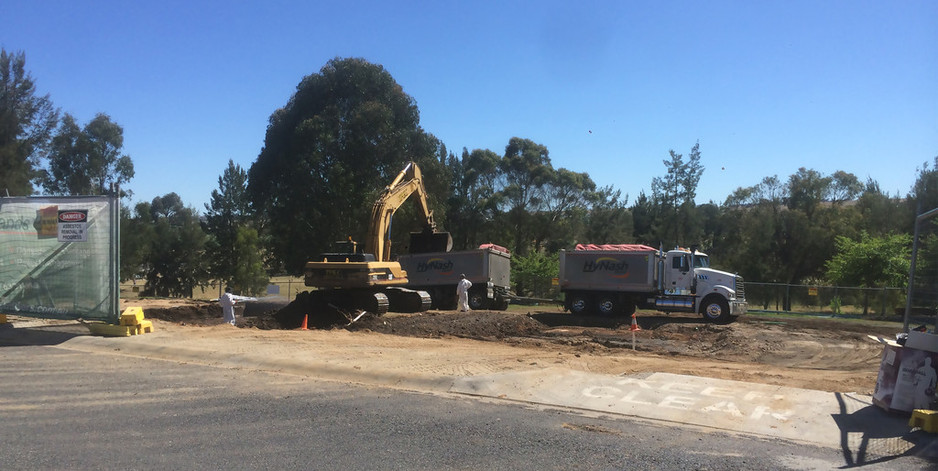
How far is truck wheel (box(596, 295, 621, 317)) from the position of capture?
27172 mm

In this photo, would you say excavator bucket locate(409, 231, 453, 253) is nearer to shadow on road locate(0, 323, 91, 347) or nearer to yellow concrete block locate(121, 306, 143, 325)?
yellow concrete block locate(121, 306, 143, 325)

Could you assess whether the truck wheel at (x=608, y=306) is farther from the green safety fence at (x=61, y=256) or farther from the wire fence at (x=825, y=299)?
the green safety fence at (x=61, y=256)

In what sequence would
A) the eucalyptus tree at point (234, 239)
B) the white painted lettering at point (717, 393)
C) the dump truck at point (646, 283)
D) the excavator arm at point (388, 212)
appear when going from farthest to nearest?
the eucalyptus tree at point (234, 239) < the dump truck at point (646, 283) < the excavator arm at point (388, 212) < the white painted lettering at point (717, 393)

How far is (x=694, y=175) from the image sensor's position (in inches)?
1956

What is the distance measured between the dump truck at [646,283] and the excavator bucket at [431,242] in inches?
213

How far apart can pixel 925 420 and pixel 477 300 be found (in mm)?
23011

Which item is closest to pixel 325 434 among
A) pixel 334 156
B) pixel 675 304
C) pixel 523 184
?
pixel 675 304

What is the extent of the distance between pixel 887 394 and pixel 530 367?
4979 millimetres

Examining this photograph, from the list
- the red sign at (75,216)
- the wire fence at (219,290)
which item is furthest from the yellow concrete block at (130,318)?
the wire fence at (219,290)

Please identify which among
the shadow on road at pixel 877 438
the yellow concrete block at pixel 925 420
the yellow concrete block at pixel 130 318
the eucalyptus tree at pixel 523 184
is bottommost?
the shadow on road at pixel 877 438

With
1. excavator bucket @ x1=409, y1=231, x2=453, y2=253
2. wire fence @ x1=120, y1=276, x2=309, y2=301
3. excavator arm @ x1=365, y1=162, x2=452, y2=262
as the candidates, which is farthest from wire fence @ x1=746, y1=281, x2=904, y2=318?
wire fence @ x1=120, y1=276, x2=309, y2=301

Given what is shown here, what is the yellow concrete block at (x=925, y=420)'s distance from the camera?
696 cm

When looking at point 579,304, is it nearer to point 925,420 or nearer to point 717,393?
point 717,393

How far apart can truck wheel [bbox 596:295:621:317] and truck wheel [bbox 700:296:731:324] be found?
342 centimetres
